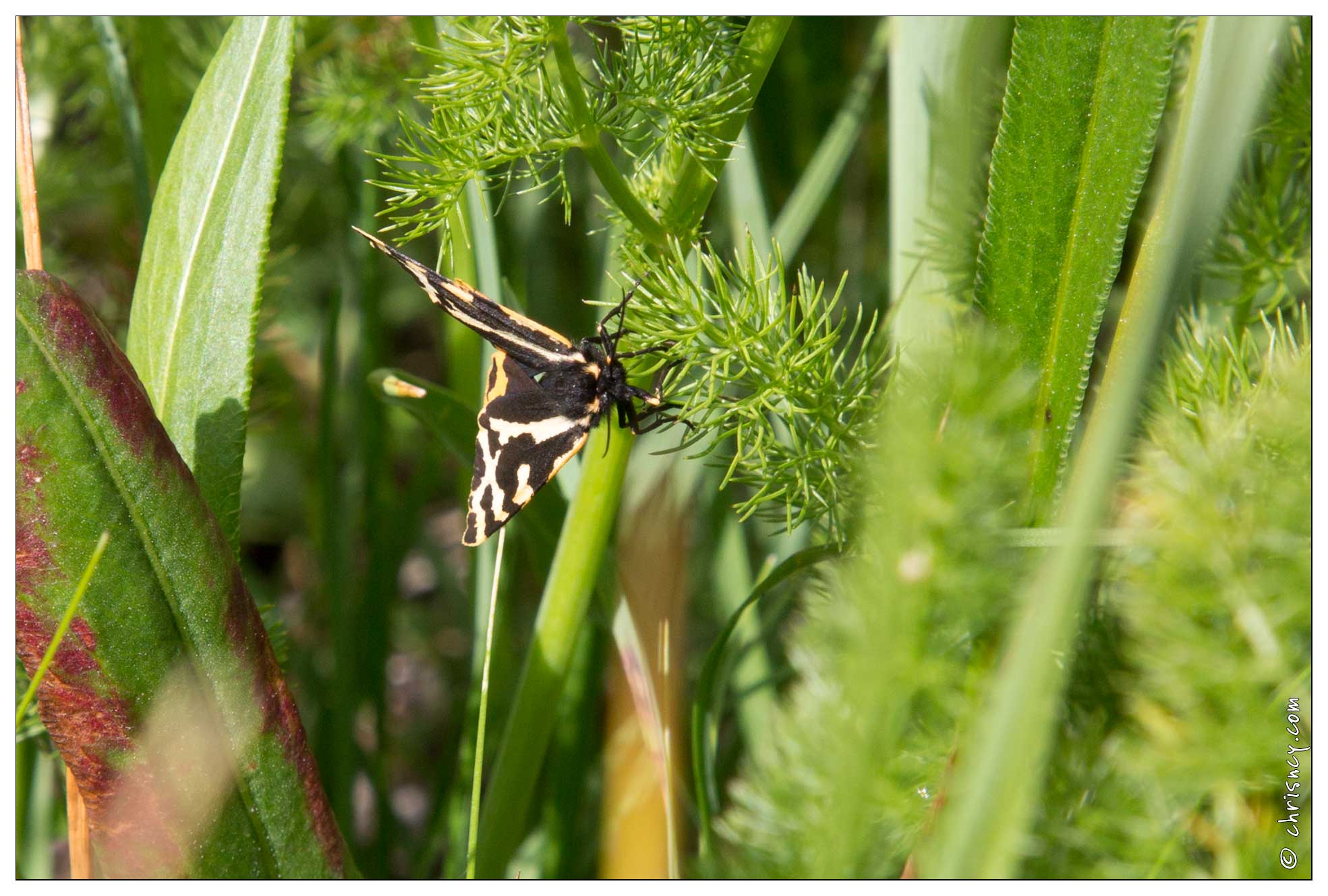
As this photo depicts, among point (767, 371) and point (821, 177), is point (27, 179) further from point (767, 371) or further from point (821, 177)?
point (821, 177)

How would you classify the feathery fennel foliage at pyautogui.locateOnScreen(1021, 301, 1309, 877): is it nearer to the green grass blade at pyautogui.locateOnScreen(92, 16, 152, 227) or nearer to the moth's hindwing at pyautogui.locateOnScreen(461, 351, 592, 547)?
the moth's hindwing at pyautogui.locateOnScreen(461, 351, 592, 547)

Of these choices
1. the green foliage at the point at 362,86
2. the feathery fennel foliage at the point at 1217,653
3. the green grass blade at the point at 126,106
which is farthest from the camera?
the green foliage at the point at 362,86

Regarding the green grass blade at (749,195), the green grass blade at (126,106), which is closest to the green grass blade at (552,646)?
the green grass blade at (749,195)

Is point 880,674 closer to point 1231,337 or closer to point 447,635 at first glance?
point 1231,337

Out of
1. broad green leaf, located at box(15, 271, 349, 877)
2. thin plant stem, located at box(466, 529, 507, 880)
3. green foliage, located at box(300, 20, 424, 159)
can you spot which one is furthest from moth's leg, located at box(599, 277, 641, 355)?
green foliage, located at box(300, 20, 424, 159)

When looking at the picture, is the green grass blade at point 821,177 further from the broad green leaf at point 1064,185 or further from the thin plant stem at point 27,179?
the thin plant stem at point 27,179

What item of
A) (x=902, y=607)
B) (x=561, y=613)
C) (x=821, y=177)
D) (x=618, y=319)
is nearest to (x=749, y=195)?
(x=821, y=177)

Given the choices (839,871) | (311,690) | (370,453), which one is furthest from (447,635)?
(839,871)
